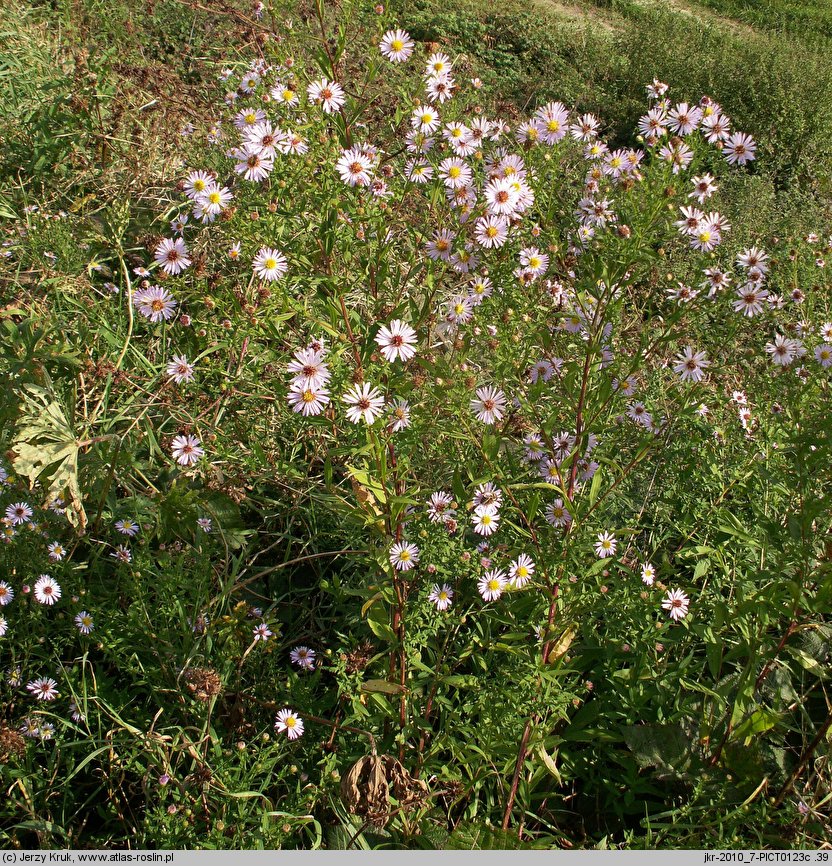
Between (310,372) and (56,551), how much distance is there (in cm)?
99

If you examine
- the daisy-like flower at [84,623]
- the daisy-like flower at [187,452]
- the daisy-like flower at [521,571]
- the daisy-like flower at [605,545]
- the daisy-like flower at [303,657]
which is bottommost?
the daisy-like flower at [84,623]

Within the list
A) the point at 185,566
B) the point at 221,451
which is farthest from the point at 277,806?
the point at 221,451

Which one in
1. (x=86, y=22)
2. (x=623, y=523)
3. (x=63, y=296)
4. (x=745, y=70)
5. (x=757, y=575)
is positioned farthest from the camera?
(x=745, y=70)

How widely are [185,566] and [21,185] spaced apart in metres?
2.14

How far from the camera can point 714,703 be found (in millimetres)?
2035

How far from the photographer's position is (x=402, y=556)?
1.89 m

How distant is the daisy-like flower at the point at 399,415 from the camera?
70.1 inches

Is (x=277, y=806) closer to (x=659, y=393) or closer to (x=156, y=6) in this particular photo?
(x=659, y=393)

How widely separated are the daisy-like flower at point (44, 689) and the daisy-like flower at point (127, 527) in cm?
43

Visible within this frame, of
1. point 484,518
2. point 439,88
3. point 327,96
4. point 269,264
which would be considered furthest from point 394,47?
point 484,518

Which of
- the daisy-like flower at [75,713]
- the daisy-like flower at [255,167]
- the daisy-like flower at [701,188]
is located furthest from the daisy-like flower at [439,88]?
the daisy-like flower at [75,713]

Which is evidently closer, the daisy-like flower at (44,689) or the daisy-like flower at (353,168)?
the daisy-like flower at (353,168)

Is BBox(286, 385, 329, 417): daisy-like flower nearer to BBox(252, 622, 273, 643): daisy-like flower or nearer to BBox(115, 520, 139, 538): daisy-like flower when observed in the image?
BBox(252, 622, 273, 643): daisy-like flower

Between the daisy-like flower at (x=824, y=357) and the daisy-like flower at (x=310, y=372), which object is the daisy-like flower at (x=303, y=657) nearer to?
the daisy-like flower at (x=310, y=372)
